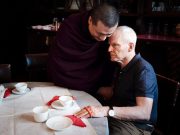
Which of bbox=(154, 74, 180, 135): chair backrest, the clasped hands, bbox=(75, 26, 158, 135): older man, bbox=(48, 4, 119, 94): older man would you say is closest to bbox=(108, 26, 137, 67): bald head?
bbox=(75, 26, 158, 135): older man

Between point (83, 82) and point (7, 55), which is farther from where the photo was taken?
point (7, 55)

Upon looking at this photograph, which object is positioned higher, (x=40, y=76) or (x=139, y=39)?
(x=139, y=39)

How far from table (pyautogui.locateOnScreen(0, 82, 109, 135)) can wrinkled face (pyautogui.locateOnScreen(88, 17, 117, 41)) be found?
1.44 ft

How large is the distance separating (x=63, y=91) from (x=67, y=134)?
612 millimetres

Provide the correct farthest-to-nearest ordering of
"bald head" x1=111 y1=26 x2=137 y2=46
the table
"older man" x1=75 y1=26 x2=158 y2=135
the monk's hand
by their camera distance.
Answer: "bald head" x1=111 y1=26 x2=137 y2=46, "older man" x1=75 y1=26 x2=158 y2=135, the monk's hand, the table

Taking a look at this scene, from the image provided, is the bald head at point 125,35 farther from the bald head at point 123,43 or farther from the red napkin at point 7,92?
the red napkin at point 7,92

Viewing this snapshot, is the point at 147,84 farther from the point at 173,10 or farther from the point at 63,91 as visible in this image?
the point at 173,10

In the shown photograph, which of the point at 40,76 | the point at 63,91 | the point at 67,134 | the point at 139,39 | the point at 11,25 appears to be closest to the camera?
the point at 67,134

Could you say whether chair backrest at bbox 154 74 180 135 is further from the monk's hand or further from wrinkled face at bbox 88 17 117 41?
the monk's hand

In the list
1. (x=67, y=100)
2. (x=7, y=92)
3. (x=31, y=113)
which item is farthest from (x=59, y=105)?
(x=7, y=92)

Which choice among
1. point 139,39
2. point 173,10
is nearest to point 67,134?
point 139,39

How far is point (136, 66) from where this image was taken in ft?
5.41

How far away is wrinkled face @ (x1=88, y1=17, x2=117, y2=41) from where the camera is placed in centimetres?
170

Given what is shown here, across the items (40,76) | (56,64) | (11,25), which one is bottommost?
(40,76)
